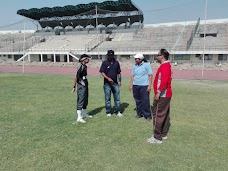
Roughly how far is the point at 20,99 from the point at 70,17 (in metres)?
54.5

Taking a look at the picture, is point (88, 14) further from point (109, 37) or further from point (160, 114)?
point (160, 114)

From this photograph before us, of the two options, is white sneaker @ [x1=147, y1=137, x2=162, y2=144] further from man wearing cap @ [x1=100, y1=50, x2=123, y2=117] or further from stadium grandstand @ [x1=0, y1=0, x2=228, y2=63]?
stadium grandstand @ [x1=0, y1=0, x2=228, y2=63]

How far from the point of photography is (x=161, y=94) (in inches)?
198

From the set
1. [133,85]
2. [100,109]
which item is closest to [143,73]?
[133,85]

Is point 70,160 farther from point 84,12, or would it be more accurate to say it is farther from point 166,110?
point 84,12

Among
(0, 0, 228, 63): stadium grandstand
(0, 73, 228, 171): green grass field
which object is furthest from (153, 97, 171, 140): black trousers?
(0, 0, 228, 63): stadium grandstand

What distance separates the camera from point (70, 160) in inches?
166

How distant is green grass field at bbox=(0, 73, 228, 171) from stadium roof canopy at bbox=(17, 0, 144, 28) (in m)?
47.7

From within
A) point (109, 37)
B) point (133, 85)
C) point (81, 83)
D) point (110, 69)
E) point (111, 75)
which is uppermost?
point (109, 37)

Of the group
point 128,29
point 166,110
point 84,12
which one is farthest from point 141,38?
point 166,110

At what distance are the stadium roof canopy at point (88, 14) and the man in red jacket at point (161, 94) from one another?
49215 millimetres

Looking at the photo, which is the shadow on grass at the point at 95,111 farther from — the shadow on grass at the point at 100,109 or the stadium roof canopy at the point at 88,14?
the stadium roof canopy at the point at 88,14

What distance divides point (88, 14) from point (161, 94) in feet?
187

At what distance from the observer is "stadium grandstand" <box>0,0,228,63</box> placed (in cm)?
3906
